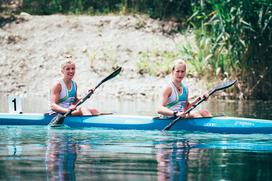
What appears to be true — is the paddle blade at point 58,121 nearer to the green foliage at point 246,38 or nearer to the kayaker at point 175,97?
the kayaker at point 175,97

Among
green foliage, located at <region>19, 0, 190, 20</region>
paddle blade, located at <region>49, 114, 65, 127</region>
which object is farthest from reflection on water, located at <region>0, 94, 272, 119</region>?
green foliage, located at <region>19, 0, 190, 20</region>

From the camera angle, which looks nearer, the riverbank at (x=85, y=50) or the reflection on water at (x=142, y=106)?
the reflection on water at (x=142, y=106)

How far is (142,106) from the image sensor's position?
2159 cm

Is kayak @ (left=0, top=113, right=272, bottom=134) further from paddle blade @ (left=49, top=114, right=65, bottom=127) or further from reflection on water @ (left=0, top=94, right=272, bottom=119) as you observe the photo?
reflection on water @ (left=0, top=94, right=272, bottom=119)

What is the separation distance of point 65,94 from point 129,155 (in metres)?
4.37

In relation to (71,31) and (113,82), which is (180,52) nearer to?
(113,82)

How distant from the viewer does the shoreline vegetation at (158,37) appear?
22672 mm

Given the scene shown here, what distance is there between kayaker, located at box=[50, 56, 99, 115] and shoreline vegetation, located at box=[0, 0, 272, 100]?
6823 millimetres

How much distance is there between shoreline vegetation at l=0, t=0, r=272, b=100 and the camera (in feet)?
74.4

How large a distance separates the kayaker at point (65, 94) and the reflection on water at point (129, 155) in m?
0.49

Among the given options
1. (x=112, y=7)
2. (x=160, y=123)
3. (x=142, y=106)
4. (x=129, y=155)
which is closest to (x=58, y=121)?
(x=160, y=123)

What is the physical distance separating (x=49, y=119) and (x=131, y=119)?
4.79ft

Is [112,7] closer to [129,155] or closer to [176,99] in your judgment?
[176,99]

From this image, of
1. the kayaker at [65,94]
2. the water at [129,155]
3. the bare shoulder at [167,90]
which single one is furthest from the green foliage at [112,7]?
the water at [129,155]
